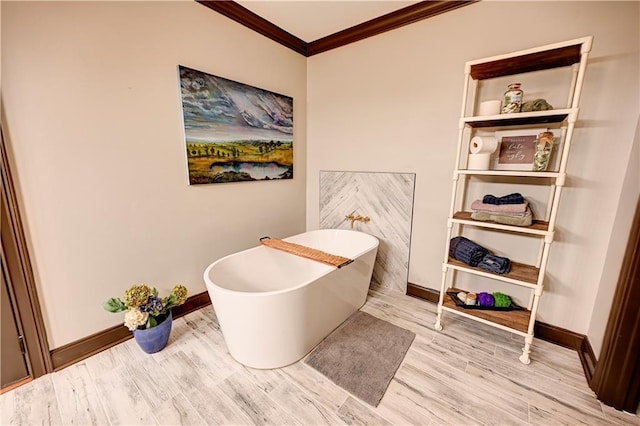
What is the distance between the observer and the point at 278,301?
144 centimetres

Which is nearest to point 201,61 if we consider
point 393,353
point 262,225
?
point 262,225

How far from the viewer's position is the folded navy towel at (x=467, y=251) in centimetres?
186

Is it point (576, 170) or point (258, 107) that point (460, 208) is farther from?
point (258, 107)

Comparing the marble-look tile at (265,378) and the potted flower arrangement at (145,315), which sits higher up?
the potted flower arrangement at (145,315)

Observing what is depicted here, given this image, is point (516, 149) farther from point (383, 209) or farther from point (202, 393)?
point (202, 393)

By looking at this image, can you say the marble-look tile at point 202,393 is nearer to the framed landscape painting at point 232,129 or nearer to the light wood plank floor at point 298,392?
the light wood plank floor at point 298,392

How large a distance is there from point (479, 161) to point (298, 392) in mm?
1809

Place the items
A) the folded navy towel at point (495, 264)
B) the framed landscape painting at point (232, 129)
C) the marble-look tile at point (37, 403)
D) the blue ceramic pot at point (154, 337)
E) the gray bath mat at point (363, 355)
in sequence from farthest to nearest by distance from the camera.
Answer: the framed landscape painting at point (232, 129) < the folded navy towel at point (495, 264) < the blue ceramic pot at point (154, 337) < the gray bath mat at point (363, 355) < the marble-look tile at point (37, 403)

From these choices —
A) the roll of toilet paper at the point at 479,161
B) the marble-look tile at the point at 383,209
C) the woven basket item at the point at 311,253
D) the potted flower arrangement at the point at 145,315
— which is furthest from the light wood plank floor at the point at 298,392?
the roll of toilet paper at the point at 479,161

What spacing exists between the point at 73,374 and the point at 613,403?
9.81 ft

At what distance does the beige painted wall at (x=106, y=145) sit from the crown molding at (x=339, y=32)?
9 centimetres

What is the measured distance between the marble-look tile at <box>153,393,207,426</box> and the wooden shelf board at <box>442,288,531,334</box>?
5.65ft

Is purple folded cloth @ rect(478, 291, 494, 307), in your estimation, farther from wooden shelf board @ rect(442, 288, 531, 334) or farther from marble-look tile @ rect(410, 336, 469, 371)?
marble-look tile @ rect(410, 336, 469, 371)

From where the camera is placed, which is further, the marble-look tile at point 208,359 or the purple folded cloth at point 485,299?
the purple folded cloth at point 485,299
